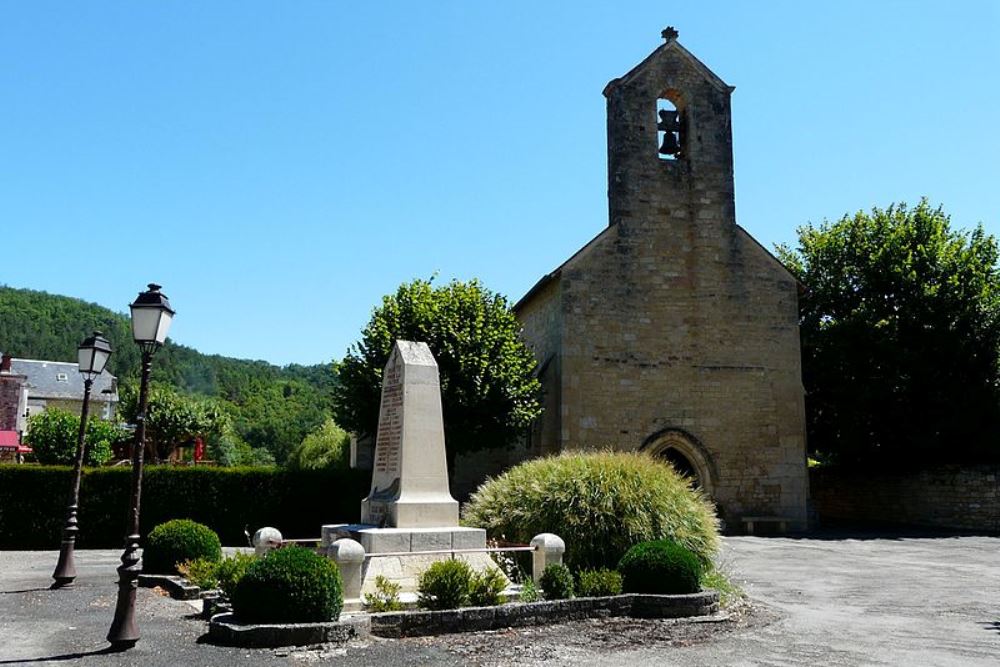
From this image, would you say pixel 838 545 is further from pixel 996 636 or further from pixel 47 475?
pixel 47 475

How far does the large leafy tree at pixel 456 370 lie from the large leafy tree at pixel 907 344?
10972 mm

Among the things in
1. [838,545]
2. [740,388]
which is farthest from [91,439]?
[838,545]

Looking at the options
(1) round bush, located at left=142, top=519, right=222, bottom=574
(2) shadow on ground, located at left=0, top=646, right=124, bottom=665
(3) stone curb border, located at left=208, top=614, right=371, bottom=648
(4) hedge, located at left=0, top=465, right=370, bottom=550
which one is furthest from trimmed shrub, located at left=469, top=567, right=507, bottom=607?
(4) hedge, located at left=0, top=465, right=370, bottom=550

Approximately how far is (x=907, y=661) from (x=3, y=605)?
11.3m

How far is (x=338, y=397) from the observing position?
21953mm

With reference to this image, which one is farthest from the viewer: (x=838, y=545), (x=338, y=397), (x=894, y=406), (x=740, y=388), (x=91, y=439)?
(x=91, y=439)

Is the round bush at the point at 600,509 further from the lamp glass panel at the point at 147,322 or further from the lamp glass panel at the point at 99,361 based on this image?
the lamp glass panel at the point at 99,361

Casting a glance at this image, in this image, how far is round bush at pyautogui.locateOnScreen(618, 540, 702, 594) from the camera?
407 inches

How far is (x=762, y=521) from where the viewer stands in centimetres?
2317

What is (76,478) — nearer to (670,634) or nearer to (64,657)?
(64,657)

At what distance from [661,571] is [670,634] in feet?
4.00

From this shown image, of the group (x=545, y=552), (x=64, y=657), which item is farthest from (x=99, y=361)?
(x=545, y=552)

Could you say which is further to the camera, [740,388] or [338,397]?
[740,388]

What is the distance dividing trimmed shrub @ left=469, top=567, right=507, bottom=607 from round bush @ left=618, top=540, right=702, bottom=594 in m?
1.85
